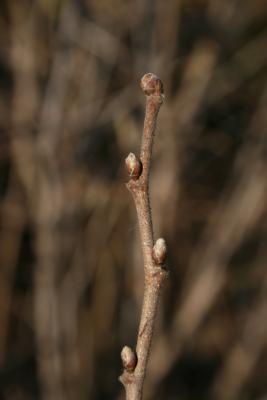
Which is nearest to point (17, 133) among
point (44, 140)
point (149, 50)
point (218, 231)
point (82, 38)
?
point (44, 140)

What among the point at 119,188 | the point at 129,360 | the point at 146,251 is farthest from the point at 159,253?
the point at 119,188

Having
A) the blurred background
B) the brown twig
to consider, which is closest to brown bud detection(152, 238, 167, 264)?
the brown twig

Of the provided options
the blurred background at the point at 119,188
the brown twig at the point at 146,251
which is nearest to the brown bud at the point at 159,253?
the brown twig at the point at 146,251

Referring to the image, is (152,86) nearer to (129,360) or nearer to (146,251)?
(146,251)

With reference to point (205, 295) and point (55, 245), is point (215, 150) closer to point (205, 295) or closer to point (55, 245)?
point (205, 295)

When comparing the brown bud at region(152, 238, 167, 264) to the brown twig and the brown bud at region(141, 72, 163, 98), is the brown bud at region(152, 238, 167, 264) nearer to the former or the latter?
the brown twig

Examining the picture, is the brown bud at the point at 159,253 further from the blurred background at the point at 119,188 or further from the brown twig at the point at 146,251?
the blurred background at the point at 119,188
